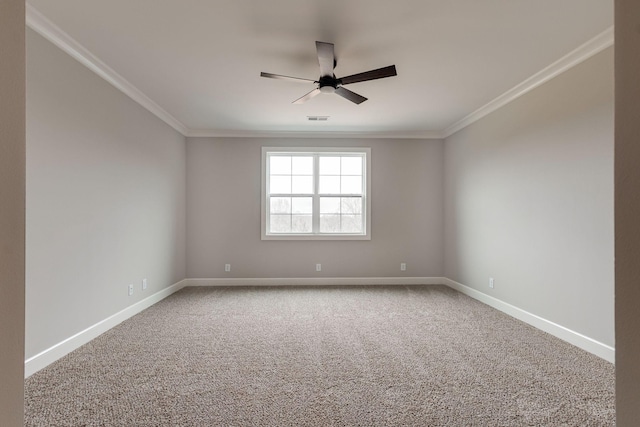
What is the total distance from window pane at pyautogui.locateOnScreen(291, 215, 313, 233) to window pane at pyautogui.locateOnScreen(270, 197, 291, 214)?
17cm

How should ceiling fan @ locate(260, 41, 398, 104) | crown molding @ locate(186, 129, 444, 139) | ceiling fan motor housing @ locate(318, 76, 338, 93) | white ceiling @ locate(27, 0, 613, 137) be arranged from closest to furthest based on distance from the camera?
1. white ceiling @ locate(27, 0, 613, 137)
2. ceiling fan @ locate(260, 41, 398, 104)
3. ceiling fan motor housing @ locate(318, 76, 338, 93)
4. crown molding @ locate(186, 129, 444, 139)

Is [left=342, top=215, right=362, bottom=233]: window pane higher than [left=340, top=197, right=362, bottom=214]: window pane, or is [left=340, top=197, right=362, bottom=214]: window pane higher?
[left=340, top=197, right=362, bottom=214]: window pane

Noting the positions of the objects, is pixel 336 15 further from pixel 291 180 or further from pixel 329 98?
pixel 291 180

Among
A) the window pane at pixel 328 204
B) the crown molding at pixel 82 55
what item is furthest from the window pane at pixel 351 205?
the crown molding at pixel 82 55

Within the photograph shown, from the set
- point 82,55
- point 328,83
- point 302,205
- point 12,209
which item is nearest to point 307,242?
point 302,205

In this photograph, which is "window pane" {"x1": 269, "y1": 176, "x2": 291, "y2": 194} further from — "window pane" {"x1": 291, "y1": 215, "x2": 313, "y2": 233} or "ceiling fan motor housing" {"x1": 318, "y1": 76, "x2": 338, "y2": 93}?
"ceiling fan motor housing" {"x1": 318, "y1": 76, "x2": 338, "y2": 93}

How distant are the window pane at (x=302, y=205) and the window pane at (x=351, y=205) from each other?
547 mm

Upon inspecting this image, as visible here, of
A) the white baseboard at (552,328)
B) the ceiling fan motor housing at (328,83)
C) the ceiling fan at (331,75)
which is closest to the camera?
the ceiling fan at (331,75)

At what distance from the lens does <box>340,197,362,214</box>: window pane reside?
5777 mm

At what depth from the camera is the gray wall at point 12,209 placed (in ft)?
2.50

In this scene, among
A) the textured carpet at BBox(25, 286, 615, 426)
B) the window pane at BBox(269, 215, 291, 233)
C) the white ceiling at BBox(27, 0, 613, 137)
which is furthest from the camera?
the window pane at BBox(269, 215, 291, 233)

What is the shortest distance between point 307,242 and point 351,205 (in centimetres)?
98

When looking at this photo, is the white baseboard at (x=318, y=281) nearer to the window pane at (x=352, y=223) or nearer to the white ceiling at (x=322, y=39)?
the window pane at (x=352, y=223)

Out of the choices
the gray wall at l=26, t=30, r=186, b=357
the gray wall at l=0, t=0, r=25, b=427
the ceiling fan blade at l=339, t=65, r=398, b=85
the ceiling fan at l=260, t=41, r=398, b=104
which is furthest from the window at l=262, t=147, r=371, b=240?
the gray wall at l=0, t=0, r=25, b=427
